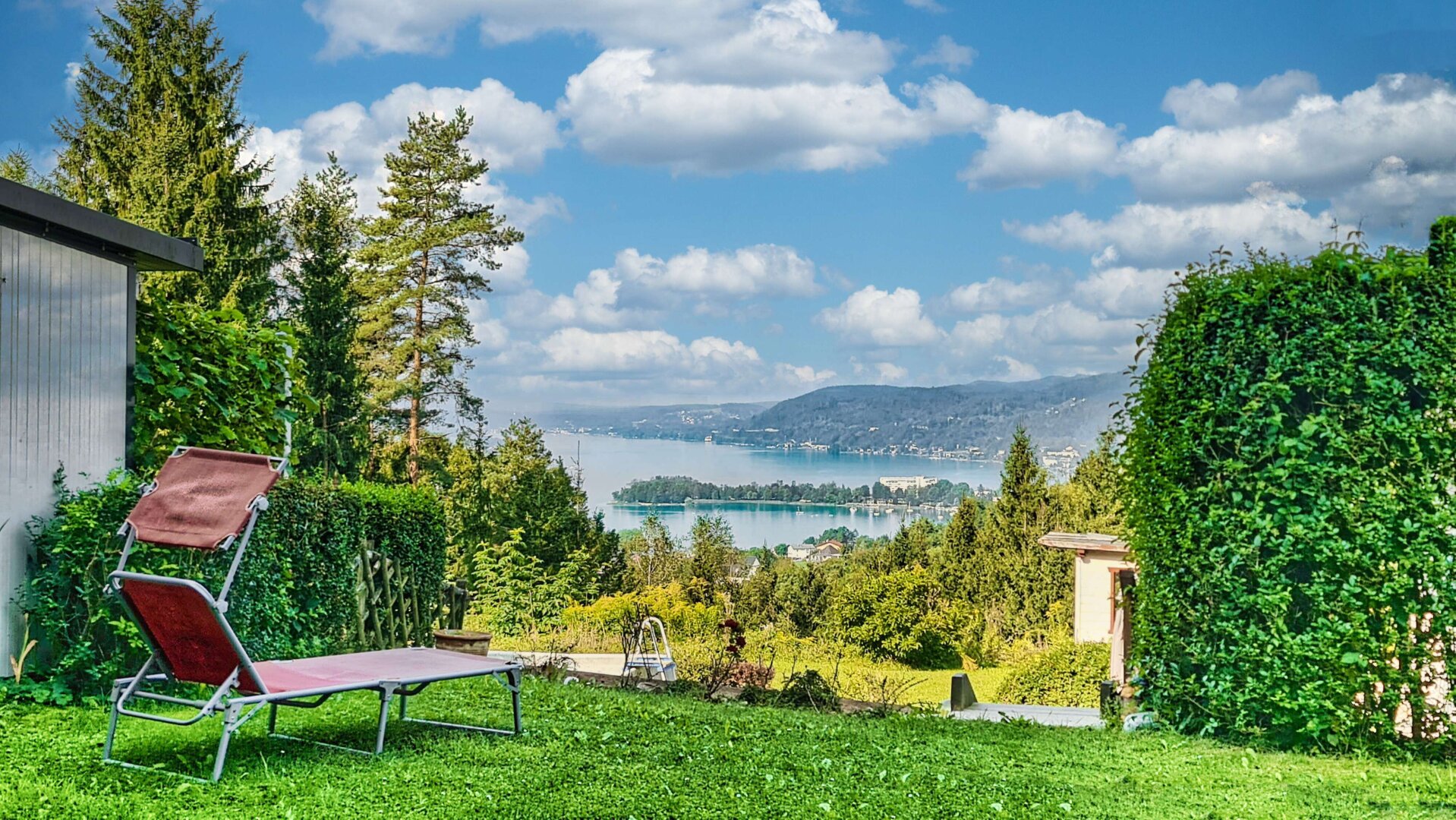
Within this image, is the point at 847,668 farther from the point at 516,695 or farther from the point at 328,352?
the point at 516,695

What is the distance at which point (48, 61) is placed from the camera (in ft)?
98.5

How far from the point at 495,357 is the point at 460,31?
19.1m

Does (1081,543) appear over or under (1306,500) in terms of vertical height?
under

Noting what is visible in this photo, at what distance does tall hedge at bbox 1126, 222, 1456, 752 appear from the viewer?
5.74 metres

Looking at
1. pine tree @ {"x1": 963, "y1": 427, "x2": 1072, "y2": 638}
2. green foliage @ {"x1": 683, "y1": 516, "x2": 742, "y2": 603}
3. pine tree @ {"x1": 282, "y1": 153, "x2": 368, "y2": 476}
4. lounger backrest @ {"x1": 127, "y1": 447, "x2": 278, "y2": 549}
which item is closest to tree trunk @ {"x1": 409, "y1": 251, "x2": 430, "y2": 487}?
pine tree @ {"x1": 282, "y1": 153, "x2": 368, "y2": 476}

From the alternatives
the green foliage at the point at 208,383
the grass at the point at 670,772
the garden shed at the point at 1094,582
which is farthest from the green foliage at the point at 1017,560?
the green foliage at the point at 208,383

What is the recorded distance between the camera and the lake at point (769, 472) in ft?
136

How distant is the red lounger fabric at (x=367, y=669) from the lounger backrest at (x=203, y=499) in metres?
0.66

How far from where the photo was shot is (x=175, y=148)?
22.3 meters

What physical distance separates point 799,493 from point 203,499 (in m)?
56.4

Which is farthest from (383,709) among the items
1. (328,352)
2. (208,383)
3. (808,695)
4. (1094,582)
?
(328,352)

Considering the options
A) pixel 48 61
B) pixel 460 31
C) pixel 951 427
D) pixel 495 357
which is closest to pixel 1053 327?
pixel 951 427

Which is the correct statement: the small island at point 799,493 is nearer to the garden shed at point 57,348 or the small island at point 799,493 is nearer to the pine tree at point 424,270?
the pine tree at point 424,270

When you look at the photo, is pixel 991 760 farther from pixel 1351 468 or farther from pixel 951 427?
pixel 951 427
